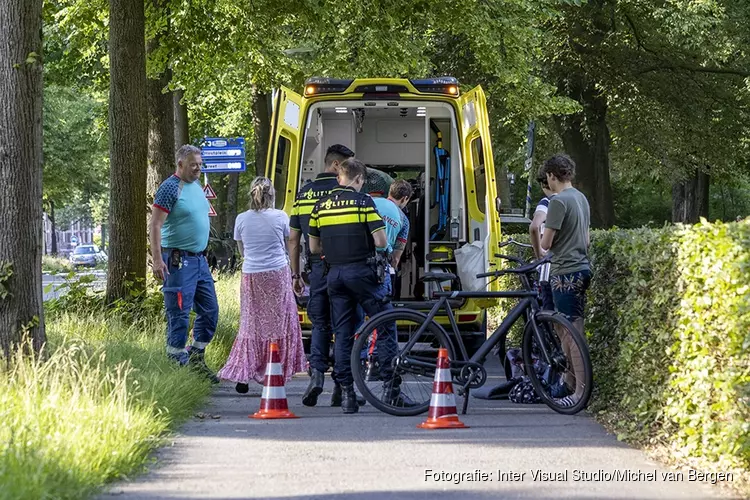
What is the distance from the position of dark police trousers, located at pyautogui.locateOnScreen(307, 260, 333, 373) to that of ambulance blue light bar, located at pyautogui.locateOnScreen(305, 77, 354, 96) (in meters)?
2.54

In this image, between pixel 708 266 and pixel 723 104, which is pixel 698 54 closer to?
pixel 723 104

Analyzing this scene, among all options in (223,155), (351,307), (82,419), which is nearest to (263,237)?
(351,307)

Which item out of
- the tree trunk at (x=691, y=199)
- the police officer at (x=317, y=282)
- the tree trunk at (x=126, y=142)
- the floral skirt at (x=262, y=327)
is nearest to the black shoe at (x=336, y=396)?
the police officer at (x=317, y=282)

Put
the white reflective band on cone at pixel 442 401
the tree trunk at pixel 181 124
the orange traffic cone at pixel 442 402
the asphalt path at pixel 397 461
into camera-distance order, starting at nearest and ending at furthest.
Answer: the asphalt path at pixel 397 461 < the orange traffic cone at pixel 442 402 < the white reflective band on cone at pixel 442 401 < the tree trunk at pixel 181 124

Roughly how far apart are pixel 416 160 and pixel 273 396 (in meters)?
5.40

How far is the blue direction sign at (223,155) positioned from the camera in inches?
863

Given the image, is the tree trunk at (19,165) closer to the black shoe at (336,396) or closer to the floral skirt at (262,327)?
the floral skirt at (262,327)

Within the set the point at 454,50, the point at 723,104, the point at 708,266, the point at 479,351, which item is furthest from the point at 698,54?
the point at 708,266

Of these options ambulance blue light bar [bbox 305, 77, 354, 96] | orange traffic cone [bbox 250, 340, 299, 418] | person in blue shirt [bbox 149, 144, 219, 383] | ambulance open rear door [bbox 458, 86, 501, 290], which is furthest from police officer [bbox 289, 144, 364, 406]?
ambulance open rear door [bbox 458, 86, 501, 290]

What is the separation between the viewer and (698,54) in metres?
29.1

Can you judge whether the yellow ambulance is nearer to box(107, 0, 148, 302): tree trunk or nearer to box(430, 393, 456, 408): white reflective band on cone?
box(430, 393, 456, 408): white reflective band on cone

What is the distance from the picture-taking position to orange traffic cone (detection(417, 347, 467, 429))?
8508 mm

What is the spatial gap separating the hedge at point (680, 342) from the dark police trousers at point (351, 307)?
4.92 ft

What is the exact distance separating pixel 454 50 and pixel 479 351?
18.5m
